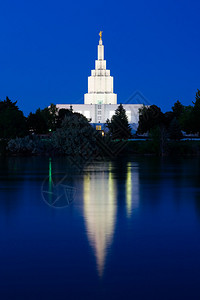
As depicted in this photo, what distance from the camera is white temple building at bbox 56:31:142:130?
492ft

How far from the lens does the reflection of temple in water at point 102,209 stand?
9375 mm

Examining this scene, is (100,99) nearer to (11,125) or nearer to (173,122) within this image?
(173,122)

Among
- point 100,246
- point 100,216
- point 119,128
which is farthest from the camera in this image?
point 119,128

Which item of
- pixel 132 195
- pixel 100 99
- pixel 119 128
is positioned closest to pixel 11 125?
pixel 119 128

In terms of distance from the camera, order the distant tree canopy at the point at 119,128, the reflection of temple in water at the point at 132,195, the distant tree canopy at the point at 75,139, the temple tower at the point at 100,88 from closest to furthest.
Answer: the reflection of temple in water at the point at 132,195, the distant tree canopy at the point at 75,139, the distant tree canopy at the point at 119,128, the temple tower at the point at 100,88

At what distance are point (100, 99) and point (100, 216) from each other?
489 feet

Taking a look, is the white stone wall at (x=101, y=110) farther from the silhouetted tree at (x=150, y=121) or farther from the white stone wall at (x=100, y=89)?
the silhouetted tree at (x=150, y=121)

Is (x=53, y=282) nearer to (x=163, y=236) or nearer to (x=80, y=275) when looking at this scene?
(x=80, y=275)

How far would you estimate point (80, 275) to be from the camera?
7344 mm

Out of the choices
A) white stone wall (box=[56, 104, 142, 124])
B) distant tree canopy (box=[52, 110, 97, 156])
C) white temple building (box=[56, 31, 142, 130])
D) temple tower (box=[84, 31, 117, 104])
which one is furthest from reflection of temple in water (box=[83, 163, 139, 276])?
temple tower (box=[84, 31, 117, 104])

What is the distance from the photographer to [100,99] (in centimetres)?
16112

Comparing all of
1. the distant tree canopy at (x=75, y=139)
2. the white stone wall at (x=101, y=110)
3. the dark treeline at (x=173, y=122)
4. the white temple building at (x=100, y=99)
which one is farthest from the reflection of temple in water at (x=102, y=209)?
the white temple building at (x=100, y=99)

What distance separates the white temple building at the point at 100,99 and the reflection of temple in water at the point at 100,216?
127908 mm

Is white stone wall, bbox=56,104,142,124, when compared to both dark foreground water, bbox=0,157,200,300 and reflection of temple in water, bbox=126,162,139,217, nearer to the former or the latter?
reflection of temple in water, bbox=126,162,139,217
